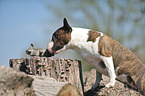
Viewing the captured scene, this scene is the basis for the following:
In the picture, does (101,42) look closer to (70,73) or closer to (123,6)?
(70,73)

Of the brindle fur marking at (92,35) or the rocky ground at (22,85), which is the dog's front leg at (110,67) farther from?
the rocky ground at (22,85)

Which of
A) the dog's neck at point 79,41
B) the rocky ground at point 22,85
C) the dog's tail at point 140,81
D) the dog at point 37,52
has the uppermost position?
the dog's neck at point 79,41

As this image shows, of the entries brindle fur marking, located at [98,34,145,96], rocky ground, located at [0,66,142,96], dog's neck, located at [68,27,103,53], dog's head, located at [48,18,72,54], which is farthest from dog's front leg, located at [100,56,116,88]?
rocky ground, located at [0,66,142,96]

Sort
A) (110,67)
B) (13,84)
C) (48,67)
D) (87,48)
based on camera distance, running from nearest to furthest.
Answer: (13,84) → (48,67) → (110,67) → (87,48)

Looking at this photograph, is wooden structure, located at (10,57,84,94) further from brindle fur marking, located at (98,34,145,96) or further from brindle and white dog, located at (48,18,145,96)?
brindle fur marking, located at (98,34,145,96)

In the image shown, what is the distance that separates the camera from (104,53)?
414 centimetres

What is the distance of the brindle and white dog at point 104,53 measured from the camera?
4.17m

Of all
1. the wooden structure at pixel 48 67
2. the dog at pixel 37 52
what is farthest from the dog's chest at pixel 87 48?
the dog at pixel 37 52

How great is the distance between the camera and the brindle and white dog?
13.7 feet

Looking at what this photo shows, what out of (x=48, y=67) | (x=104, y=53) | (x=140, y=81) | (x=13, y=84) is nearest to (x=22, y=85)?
(x=13, y=84)

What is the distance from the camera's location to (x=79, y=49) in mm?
4340

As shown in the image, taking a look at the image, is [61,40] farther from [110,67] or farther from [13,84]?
[13,84]

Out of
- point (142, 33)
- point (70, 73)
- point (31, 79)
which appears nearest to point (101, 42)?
point (70, 73)

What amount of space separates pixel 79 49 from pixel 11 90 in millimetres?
1884
